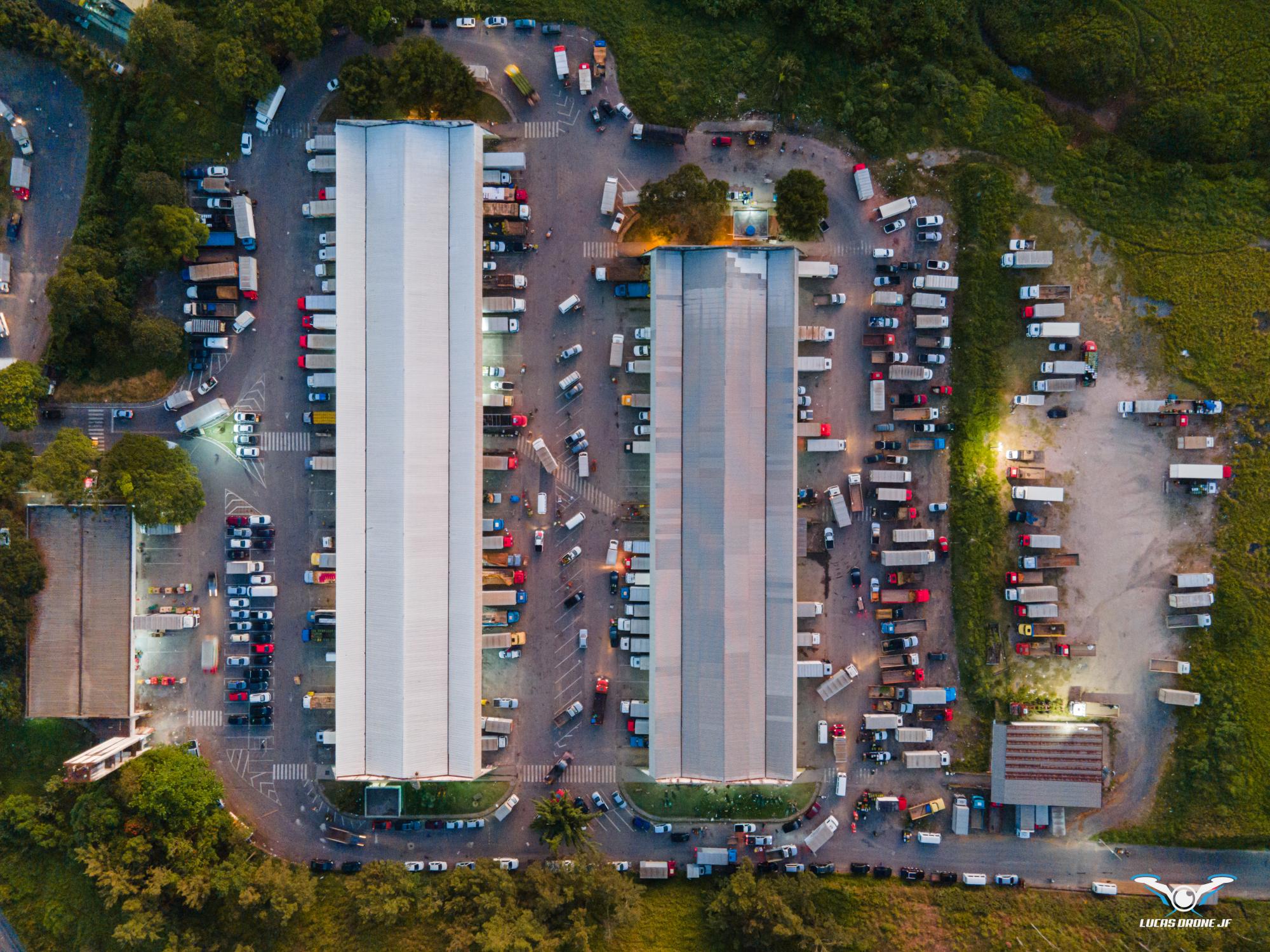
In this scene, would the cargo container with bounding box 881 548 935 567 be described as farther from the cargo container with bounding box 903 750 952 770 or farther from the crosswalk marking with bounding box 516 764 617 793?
the crosswalk marking with bounding box 516 764 617 793

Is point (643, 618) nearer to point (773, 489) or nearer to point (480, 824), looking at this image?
point (773, 489)

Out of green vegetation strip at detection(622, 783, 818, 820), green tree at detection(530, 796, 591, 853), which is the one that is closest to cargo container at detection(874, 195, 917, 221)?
green vegetation strip at detection(622, 783, 818, 820)

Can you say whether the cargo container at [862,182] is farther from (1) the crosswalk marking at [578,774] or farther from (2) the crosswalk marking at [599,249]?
(1) the crosswalk marking at [578,774]

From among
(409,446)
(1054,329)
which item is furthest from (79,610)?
(1054,329)

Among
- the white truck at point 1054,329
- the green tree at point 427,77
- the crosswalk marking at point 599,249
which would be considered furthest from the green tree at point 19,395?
the white truck at point 1054,329

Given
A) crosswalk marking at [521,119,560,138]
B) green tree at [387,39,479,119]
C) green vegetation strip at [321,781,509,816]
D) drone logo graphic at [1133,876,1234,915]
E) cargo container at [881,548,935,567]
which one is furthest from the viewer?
crosswalk marking at [521,119,560,138]
